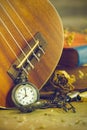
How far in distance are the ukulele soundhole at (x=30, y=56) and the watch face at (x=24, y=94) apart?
3.6 inches

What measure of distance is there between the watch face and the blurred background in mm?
3414

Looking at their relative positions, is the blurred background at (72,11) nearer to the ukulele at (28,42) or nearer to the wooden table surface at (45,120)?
the ukulele at (28,42)

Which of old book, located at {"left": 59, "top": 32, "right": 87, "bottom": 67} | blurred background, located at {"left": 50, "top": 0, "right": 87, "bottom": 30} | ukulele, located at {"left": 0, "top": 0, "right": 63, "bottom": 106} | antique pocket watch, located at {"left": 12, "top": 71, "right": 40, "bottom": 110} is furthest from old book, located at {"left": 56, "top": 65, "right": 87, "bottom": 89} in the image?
blurred background, located at {"left": 50, "top": 0, "right": 87, "bottom": 30}

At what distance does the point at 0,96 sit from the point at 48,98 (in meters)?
0.47

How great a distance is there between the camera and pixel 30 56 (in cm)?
268

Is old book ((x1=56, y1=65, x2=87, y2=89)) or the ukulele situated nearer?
the ukulele

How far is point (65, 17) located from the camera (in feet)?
19.6

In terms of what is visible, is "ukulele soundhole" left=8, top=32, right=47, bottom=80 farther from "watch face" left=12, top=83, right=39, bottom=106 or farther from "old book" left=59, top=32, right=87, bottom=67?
Result: "old book" left=59, top=32, right=87, bottom=67

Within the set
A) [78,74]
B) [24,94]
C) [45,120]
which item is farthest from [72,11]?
[45,120]

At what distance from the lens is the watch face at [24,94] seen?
2.51 m

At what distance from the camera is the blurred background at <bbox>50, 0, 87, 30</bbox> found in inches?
232

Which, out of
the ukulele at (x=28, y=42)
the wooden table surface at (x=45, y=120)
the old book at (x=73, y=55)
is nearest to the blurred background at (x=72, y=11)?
the old book at (x=73, y=55)

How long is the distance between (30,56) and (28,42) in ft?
0.33

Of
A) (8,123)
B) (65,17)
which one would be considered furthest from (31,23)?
(65,17)
